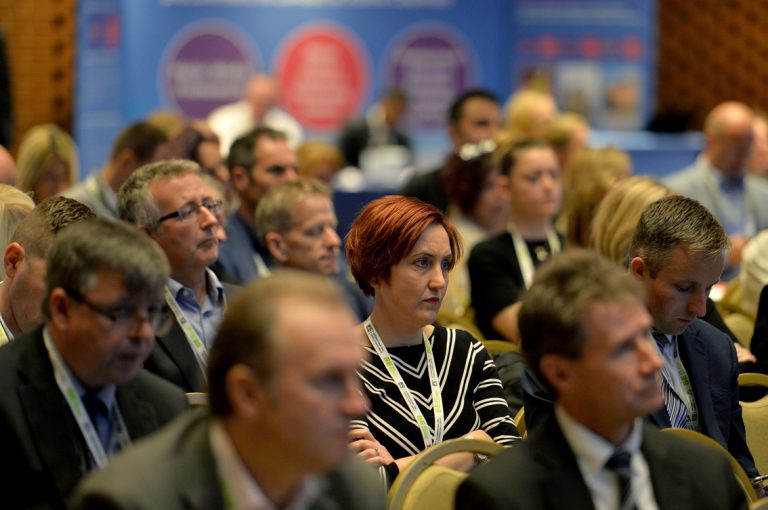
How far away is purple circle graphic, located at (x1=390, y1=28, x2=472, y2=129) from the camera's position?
42.8 feet

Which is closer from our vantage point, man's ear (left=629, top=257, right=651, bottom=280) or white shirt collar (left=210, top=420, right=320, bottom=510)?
white shirt collar (left=210, top=420, right=320, bottom=510)

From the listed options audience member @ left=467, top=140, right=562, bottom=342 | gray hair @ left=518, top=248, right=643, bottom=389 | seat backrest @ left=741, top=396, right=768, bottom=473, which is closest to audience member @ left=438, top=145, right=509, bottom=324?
audience member @ left=467, top=140, right=562, bottom=342

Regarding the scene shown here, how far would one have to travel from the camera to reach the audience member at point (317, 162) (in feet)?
29.6

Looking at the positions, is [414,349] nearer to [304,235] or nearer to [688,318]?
[688,318]

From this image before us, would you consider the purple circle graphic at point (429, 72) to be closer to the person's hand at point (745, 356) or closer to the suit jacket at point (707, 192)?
the suit jacket at point (707, 192)

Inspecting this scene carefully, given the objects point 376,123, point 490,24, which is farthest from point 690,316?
point 490,24

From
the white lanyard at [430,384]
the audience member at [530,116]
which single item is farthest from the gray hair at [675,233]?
the audience member at [530,116]

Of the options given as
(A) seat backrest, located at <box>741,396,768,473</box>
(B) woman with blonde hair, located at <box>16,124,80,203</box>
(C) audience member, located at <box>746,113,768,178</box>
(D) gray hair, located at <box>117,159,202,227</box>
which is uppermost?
(D) gray hair, located at <box>117,159,202,227</box>

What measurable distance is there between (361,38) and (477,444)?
10248 millimetres

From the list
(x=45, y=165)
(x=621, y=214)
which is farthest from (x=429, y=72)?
(x=621, y=214)

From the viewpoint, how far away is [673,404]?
3.55 metres

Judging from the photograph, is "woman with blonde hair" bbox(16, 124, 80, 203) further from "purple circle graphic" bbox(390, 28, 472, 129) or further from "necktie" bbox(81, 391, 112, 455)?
"purple circle graphic" bbox(390, 28, 472, 129)

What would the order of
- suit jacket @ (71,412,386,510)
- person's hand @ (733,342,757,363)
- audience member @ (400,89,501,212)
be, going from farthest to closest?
audience member @ (400,89,501,212)
person's hand @ (733,342,757,363)
suit jacket @ (71,412,386,510)

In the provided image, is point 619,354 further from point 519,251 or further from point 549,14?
point 549,14
